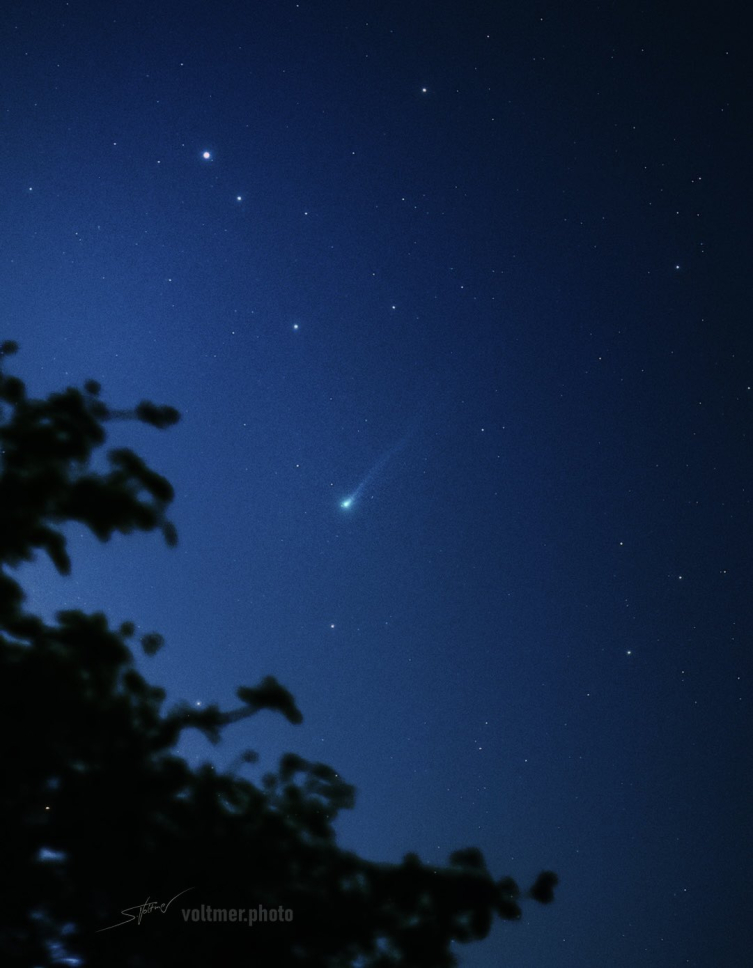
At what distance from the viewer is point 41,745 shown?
2160 millimetres

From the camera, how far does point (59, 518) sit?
229 cm

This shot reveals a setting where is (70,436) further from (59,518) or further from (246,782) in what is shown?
(246,782)

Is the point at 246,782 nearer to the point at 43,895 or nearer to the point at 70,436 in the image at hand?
the point at 43,895

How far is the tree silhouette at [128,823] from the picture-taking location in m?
2.15

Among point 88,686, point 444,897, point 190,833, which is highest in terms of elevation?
point 88,686

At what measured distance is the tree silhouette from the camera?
215 centimetres

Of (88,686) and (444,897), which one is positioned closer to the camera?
(88,686)

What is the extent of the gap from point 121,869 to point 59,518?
1.22m

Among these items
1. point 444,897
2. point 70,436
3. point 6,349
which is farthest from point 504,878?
point 6,349

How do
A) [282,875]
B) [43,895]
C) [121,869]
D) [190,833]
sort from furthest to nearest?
1. [282,875]
2. [190,833]
3. [121,869]
4. [43,895]

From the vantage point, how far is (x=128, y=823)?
2289mm

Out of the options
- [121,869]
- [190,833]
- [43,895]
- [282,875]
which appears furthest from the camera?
[282,875]

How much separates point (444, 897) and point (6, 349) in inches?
105

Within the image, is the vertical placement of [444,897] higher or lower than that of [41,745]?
lower
